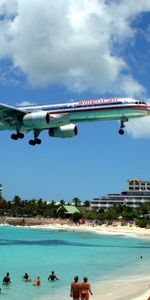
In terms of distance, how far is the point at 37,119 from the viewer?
4825 cm

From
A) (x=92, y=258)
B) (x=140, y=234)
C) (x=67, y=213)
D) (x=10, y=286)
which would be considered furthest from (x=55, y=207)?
(x=10, y=286)

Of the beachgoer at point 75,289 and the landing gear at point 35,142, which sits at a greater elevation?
the landing gear at point 35,142

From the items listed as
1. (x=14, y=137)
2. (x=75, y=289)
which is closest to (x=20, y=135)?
(x=14, y=137)

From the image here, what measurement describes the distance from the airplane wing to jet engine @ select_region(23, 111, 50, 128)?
0.93 meters

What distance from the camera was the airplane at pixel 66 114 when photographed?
1850 inches

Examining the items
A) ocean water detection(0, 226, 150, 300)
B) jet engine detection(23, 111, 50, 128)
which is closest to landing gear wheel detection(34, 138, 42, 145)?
jet engine detection(23, 111, 50, 128)

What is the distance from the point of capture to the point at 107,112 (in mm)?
47250

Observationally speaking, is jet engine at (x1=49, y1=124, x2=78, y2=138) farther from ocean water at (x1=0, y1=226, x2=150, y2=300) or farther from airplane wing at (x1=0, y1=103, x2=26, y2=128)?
ocean water at (x1=0, y1=226, x2=150, y2=300)

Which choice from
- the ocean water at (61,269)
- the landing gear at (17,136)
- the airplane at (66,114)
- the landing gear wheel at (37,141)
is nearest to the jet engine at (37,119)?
the airplane at (66,114)

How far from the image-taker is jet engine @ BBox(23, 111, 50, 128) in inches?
1893

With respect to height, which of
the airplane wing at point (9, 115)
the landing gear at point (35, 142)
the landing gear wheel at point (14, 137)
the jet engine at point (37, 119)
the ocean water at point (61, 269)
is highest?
the airplane wing at point (9, 115)

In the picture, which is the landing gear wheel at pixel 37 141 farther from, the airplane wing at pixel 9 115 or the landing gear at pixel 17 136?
the airplane wing at pixel 9 115

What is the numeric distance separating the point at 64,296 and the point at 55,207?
154m

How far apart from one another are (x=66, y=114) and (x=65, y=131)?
346cm
